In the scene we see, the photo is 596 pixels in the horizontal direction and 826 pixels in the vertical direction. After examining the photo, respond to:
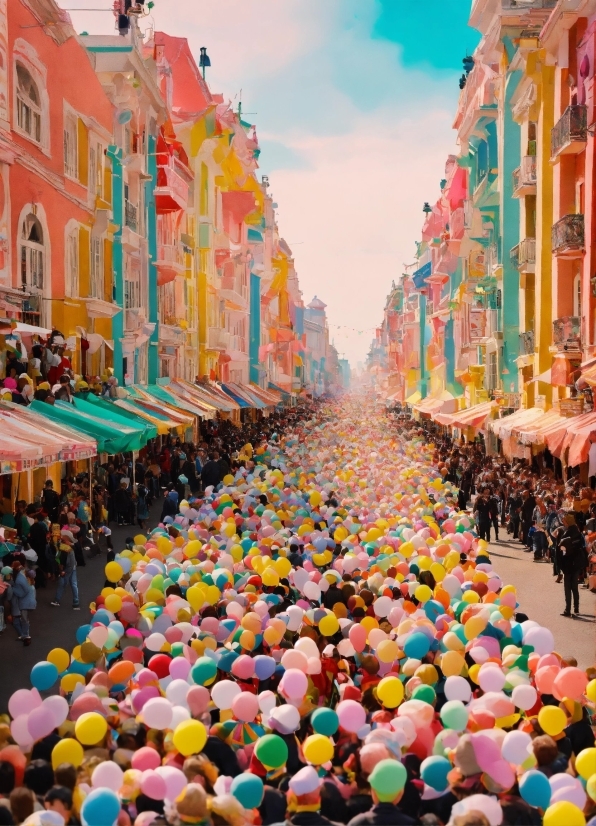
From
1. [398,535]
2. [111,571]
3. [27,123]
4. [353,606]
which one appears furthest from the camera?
[27,123]

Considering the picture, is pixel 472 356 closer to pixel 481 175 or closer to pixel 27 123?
pixel 481 175

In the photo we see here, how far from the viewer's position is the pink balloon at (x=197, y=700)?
830cm

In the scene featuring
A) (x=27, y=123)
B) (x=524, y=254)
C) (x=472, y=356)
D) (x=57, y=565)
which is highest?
(x=27, y=123)

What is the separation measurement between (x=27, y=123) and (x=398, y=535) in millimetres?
13996

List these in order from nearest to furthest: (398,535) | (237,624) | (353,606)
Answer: (237,624) → (353,606) → (398,535)

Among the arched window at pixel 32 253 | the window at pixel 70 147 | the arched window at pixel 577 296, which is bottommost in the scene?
the arched window at pixel 577 296

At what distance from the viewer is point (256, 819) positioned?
6.55 meters

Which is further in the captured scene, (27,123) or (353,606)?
(27,123)

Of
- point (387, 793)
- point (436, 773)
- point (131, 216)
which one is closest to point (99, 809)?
point (387, 793)

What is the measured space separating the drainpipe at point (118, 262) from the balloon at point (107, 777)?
27.7m

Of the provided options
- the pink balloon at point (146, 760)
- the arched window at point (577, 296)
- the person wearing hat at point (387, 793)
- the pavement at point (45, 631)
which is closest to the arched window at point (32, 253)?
the pavement at point (45, 631)

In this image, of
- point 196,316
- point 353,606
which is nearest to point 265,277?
point 196,316

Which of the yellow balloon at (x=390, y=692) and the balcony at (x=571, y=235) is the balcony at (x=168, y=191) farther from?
the yellow balloon at (x=390, y=692)

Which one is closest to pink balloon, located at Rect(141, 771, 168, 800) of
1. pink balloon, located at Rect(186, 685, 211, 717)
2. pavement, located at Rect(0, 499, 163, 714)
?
pink balloon, located at Rect(186, 685, 211, 717)
